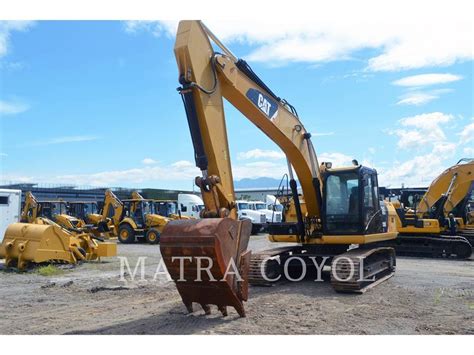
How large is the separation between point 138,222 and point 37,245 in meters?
11.4

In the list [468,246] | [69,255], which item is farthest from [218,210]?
[468,246]

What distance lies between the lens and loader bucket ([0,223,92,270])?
43.6ft

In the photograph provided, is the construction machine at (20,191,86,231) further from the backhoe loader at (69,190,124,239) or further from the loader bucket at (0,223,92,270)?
the loader bucket at (0,223,92,270)

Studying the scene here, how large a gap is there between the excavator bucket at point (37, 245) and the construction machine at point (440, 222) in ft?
34.7

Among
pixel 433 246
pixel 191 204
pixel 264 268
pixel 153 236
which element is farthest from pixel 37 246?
pixel 191 204

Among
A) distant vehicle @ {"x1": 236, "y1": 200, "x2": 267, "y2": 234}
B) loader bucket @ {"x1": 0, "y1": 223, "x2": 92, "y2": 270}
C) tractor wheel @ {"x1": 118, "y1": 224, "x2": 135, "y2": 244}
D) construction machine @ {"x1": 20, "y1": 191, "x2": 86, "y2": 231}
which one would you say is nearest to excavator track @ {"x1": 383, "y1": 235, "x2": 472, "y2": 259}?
loader bucket @ {"x1": 0, "y1": 223, "x2": 92, "y2": 270}

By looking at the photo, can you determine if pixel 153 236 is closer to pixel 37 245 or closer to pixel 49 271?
pixel 37 245

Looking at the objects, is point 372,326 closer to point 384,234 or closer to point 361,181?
point 361,181

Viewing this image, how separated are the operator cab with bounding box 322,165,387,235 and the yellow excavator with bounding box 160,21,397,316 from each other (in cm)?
2

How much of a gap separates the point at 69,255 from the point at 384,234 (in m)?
8.86

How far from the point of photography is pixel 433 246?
1644 centimetres

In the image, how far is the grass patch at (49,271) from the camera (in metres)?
12.8

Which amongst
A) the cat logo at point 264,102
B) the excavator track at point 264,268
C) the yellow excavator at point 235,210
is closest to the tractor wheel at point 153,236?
the yellow excavator at point 235,210

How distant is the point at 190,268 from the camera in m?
6.48
